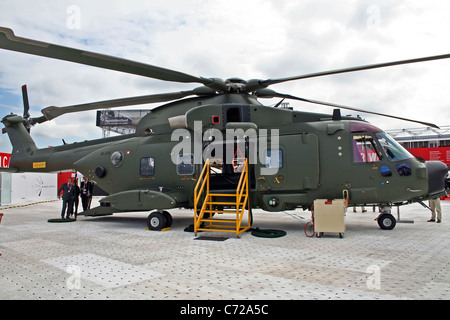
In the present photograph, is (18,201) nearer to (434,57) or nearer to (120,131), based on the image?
(434,57)

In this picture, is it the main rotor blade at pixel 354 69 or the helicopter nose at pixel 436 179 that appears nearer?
the main rotor blade at pixel 354 69

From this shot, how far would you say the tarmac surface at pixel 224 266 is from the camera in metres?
4.12

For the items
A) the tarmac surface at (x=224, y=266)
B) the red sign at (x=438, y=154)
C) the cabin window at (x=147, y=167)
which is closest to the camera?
the tarmac surface at (x=224, y=266)

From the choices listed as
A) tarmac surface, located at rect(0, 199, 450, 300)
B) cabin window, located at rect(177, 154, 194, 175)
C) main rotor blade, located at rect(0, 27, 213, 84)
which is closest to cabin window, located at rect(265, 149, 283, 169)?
tarmac surface, located at rect(0, 199, 450, 300)

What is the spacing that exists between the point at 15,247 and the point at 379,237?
27.0 ft

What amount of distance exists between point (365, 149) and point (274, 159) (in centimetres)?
241

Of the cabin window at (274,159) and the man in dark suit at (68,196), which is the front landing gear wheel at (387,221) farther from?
the man in dark suit at (68,196)

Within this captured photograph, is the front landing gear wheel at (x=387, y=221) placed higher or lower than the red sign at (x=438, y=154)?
lower

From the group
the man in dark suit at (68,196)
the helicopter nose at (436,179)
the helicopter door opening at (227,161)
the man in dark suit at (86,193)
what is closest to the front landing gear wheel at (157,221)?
the helicopter door opening at (227,161)

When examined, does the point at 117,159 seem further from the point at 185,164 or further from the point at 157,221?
the point at 157,221

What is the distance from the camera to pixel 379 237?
794cm

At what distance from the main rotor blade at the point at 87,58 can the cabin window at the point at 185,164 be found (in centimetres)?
231

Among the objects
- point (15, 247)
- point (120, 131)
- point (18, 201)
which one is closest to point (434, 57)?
point (15, 247)

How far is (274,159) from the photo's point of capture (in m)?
9.05
